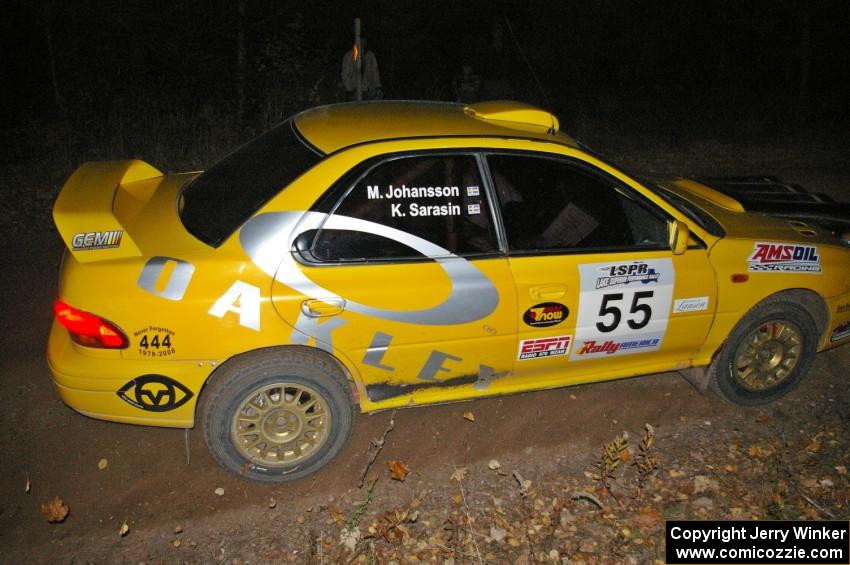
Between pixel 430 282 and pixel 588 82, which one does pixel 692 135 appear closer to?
pixel 588 82

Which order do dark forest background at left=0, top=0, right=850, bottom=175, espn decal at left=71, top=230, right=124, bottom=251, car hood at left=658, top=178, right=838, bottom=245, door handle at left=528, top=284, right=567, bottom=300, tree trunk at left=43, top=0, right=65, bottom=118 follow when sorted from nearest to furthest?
espn decal at left=71, top=230, right=124, bottom=251, door handle at left=528, top=284, right=567, bottom=300, car hood at left=658, top=178, right=838, bottom=245, dark forest background at left=0, top=0, right=850, bottom=175, tree trunk at left=43, top=0, right=65, bottom=118

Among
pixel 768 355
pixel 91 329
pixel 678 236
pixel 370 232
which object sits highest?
pixel 370 232

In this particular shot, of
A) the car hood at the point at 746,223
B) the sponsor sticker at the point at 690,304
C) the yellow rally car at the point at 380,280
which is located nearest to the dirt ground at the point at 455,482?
the yellow rally car at the point at 380,280

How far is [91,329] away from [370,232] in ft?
4.54

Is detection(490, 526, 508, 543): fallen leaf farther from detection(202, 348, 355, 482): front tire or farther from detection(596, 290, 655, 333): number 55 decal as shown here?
detection(596, 290, 655, 333): number 55 decal

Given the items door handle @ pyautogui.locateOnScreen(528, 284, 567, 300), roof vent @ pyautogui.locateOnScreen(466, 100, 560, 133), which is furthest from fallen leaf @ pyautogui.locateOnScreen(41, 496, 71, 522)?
roof vent @ pyautogui.locateOnScreen(466, 100, 560, 133)

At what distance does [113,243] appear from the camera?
3.29 m

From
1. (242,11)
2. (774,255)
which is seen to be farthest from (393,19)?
(774,255)

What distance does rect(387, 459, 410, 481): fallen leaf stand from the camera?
12.1 ft

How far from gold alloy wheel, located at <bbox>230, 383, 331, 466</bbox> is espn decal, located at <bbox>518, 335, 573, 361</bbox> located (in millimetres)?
1098

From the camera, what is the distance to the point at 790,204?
16.9ft

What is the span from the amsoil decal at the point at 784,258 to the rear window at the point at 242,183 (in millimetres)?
2566

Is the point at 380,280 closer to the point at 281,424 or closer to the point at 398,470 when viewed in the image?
the point at 281,424

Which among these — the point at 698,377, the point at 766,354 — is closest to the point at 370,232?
the point at 698,377
